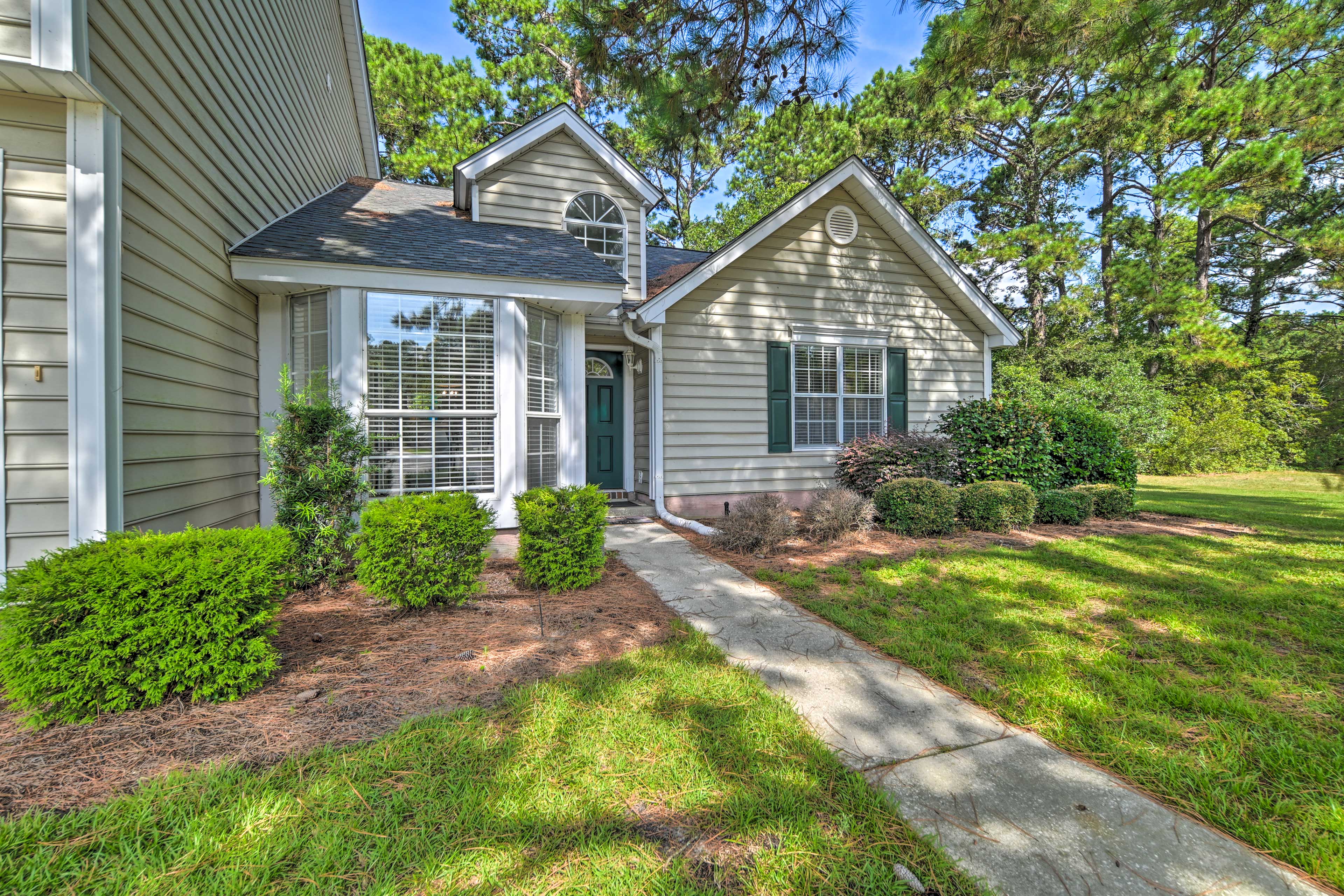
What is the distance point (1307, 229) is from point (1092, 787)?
22.6 metres

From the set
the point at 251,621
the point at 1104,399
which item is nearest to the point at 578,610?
the point at 251,621

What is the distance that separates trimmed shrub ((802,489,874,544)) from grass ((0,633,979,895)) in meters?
4.06

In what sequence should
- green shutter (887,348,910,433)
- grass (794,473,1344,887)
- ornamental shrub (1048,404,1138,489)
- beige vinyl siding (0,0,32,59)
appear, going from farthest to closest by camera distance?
green shutter (887,348,910,433), ornamental shrub (1048,404,1138,489), beige vinyl siding (0,0,32,59), grass (794,473,1344,887)

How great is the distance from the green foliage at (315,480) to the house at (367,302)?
0.70m

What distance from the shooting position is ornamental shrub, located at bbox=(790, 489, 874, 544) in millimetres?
6402

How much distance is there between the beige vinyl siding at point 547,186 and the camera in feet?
25.5

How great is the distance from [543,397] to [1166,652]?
5.96 meters

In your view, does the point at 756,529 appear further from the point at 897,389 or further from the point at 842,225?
the point at 842,225

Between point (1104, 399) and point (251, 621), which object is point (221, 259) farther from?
point (1104, 399)

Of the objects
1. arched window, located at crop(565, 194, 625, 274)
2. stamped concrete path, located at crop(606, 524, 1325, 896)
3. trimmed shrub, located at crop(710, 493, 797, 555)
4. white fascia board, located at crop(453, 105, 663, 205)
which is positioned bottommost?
stamped concrete path, located at crop(606, 524, 1325, 896)

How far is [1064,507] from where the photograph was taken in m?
7.14

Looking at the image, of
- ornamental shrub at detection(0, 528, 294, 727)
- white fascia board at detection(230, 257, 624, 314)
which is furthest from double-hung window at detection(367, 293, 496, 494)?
ornamental shrub at detection(0, 528, 294, 727)

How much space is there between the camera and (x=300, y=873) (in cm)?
170

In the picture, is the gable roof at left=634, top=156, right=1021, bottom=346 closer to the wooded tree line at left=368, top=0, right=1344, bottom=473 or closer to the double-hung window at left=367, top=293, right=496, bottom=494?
the wooded tree line at left=368, top=0, right=1344, bottom=473
